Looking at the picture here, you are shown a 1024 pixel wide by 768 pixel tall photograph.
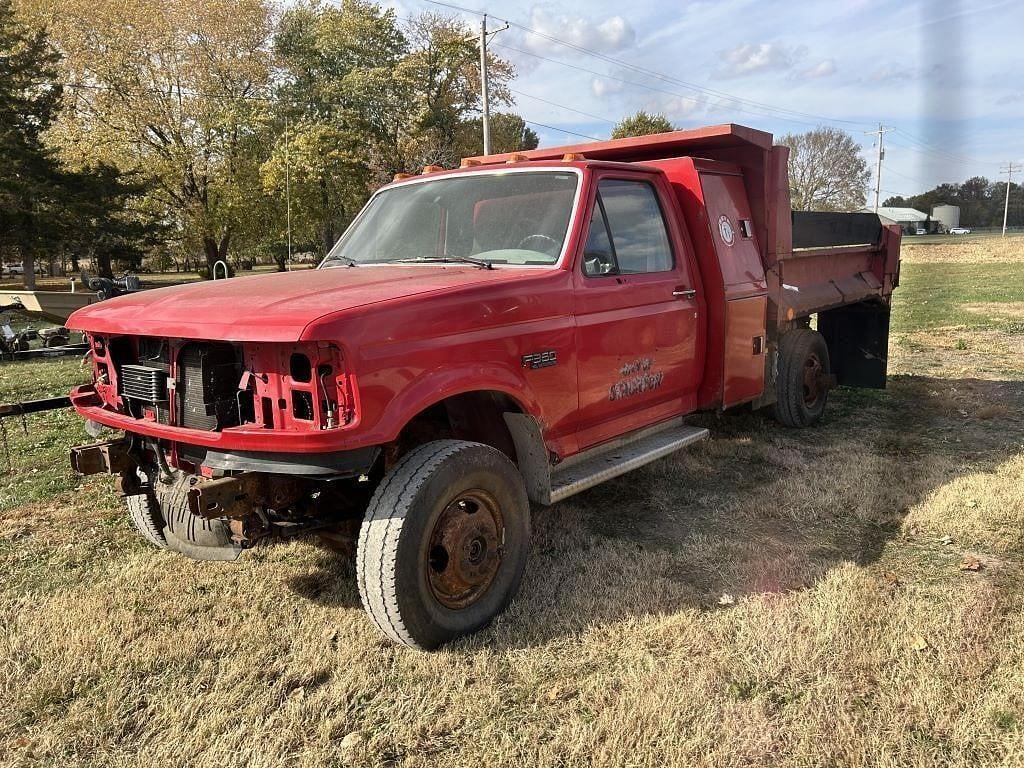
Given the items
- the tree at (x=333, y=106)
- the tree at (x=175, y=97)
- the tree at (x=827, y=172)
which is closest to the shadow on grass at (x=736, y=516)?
the tree at (x=333, y=106)

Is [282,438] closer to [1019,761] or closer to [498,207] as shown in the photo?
[498,207]

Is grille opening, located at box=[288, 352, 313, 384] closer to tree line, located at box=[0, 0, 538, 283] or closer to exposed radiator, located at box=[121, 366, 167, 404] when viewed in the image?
exposed radiator, located at box=[121, 366, 167, 404]

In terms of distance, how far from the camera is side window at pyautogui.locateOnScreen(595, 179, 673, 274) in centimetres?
434

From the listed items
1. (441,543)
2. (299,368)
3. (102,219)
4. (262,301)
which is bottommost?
(441,543)

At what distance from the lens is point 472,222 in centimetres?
432

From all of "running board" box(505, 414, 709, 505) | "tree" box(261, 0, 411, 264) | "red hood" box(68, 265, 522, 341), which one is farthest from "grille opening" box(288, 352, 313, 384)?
"tree" box(261, 0, 411, 264)

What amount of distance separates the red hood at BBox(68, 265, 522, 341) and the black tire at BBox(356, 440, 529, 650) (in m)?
0.73

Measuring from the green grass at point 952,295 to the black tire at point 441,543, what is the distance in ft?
15.9

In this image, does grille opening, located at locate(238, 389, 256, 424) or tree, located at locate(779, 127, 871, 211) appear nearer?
grille opening, located at locate(238, 389, 256, 424)

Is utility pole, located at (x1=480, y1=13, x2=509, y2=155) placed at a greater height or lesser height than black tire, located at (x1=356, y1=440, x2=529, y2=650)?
greater

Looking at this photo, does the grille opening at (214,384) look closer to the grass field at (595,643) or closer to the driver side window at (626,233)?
the grass field at (595,643)

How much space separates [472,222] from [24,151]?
68.1ft

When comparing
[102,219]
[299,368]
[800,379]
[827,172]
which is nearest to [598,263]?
[299,368]

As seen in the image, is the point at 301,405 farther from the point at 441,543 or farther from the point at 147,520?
the point at 147,520
